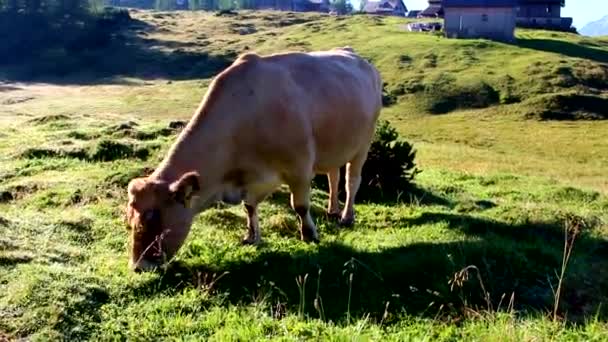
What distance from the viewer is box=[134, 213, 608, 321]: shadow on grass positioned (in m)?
7.72

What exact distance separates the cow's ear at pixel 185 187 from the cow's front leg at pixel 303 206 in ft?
6.22

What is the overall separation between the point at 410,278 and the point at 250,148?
254 cm

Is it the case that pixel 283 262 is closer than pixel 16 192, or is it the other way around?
pixel 283 262

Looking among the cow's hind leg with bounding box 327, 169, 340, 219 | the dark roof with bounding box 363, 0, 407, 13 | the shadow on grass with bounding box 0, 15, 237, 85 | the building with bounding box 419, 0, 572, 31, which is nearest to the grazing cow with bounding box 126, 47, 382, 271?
the cow's hind leg with bounding box 327, 169, 340, 219

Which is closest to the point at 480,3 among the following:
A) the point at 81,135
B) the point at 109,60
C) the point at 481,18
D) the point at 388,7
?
the point at 481,18

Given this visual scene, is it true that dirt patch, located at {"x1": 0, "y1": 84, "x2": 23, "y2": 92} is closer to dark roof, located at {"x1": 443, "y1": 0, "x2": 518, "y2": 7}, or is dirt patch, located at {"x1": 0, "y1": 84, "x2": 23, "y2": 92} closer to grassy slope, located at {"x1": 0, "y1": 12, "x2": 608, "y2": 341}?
grassy slope, located at {"x1": 0, "y1": 12, "x2": 608, "y2": 341}

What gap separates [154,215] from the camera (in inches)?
328

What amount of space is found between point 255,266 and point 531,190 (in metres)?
10.3

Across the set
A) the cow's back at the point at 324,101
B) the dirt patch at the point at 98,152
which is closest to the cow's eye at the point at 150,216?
the cow's back at the point at 324,101

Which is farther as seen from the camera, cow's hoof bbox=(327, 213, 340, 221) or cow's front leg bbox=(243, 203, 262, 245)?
cow's hoof bbox=(327, 213, 340, 221)

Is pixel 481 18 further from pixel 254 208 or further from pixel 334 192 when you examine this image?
pixel 254 208

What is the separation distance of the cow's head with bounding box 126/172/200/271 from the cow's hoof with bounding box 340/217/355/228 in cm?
374

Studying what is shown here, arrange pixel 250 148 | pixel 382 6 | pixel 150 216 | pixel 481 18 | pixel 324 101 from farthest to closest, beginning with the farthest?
pixel 382 6 < pixel 481 18 < pixel 324 101 < pixel 250 148 < pixel 150 216

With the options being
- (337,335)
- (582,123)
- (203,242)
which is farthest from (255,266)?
(582,123)
